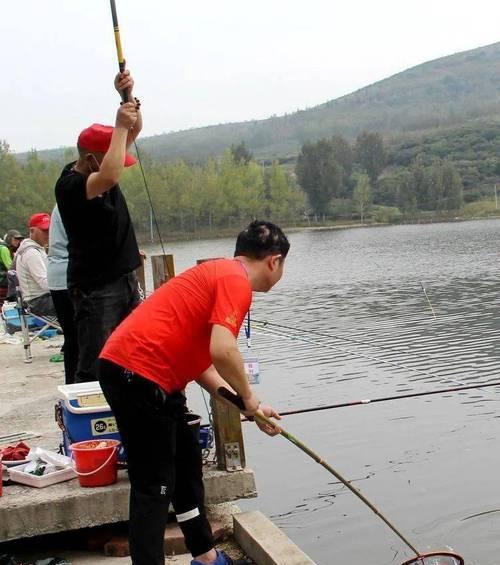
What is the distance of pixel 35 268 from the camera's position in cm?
994

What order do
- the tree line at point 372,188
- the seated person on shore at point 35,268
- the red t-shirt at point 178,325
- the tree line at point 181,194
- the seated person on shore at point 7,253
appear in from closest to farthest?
the red t-shirt at point 178,325 < the seated person on shore at point 35,268 < the seated person on shore at point 7,253 < the tree line at point 181,194 < the tree line at point 372,188

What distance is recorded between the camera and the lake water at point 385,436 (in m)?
6.58

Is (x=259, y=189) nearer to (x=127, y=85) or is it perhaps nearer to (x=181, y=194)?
(x=181, y=194)

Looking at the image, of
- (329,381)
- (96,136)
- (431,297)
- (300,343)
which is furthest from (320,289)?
(96,136)

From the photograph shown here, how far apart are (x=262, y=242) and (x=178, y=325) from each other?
484mm

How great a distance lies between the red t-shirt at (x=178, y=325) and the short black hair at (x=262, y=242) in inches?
4.1

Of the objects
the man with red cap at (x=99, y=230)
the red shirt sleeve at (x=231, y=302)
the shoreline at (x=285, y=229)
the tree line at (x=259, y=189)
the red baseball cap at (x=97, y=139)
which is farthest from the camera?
the shoreline at (x=285, y=229)

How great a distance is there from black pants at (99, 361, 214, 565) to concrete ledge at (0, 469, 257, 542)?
80 centimetres

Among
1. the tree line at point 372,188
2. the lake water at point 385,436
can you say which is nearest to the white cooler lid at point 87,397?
the lake water at point 385,436

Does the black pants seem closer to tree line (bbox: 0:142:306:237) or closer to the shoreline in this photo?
the shoreline

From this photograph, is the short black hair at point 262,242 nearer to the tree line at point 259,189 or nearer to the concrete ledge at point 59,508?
the concrete ledge at point 59,508

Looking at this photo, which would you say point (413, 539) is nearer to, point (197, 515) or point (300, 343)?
point (197, 515)

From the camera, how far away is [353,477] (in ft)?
25.4

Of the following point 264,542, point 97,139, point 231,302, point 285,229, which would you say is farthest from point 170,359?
point 285,229
